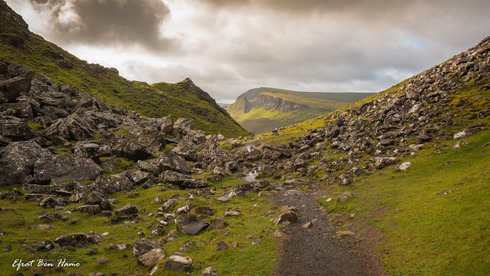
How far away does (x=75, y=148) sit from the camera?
55125 mm

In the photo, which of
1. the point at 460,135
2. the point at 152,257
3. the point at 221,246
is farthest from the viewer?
the point at 460,135

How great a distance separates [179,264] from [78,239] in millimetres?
12886

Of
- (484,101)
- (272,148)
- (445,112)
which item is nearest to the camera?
(484,101)

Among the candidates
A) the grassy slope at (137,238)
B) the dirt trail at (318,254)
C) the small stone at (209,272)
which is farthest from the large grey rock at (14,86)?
the dirt trail at (318,254)

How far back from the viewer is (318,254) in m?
21.6

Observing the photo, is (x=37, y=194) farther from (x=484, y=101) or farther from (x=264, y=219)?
(x=484, y=101)

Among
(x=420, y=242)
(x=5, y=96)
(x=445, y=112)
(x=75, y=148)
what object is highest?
(x=5, y=96)

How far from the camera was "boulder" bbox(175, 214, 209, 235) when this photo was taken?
1101 inches

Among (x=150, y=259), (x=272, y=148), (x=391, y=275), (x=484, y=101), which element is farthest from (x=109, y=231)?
(x=484, y=101)

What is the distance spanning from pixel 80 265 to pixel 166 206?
18.1 metres

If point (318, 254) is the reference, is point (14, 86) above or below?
above

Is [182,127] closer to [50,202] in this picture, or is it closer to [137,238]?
[50,202]

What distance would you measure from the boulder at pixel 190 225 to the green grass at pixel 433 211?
2013 cm

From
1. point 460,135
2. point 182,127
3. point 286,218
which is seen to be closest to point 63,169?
point 286,218
